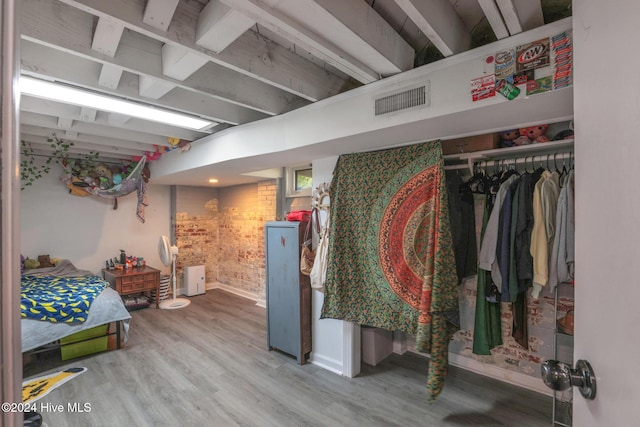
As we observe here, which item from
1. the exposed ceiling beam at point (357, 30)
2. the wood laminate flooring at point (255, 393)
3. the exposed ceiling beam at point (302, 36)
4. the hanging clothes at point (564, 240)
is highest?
the exposed ceiling beam at point (357, 30)

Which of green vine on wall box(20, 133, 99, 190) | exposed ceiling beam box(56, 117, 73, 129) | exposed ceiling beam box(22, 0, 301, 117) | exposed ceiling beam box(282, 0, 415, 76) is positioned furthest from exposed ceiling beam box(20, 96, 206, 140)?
exposed ceiling beam box(282, 0, 415, 76)

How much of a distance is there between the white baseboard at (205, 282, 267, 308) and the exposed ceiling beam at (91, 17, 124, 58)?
12.9 ft

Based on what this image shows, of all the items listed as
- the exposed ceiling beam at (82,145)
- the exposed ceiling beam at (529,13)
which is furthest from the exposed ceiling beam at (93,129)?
the exposed ceiling beam at (529,13)

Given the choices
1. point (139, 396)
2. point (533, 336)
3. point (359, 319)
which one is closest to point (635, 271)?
point (359, 319)

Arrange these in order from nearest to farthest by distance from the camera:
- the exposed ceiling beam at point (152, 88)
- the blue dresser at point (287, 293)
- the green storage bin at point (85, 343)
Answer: the exposed ceiling beam at point (152, 88), the blue dresser at point (287, 293), the green storage bin at point (85, 343)

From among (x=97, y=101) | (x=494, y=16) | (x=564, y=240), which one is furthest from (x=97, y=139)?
(x=564, y=240)

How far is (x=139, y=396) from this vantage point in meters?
2.41

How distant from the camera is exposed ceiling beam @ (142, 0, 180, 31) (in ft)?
4.17

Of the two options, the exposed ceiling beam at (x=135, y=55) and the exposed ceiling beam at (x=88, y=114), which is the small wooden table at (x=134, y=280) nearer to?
the exposed ceiling beam at (x=88, y=114)

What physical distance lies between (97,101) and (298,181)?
2619mm

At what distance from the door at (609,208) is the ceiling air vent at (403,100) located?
0.90 meters

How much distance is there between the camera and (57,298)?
298cm

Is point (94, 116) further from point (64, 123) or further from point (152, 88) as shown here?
point (152, 88)

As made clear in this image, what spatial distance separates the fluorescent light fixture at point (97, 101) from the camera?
201 centimetres
